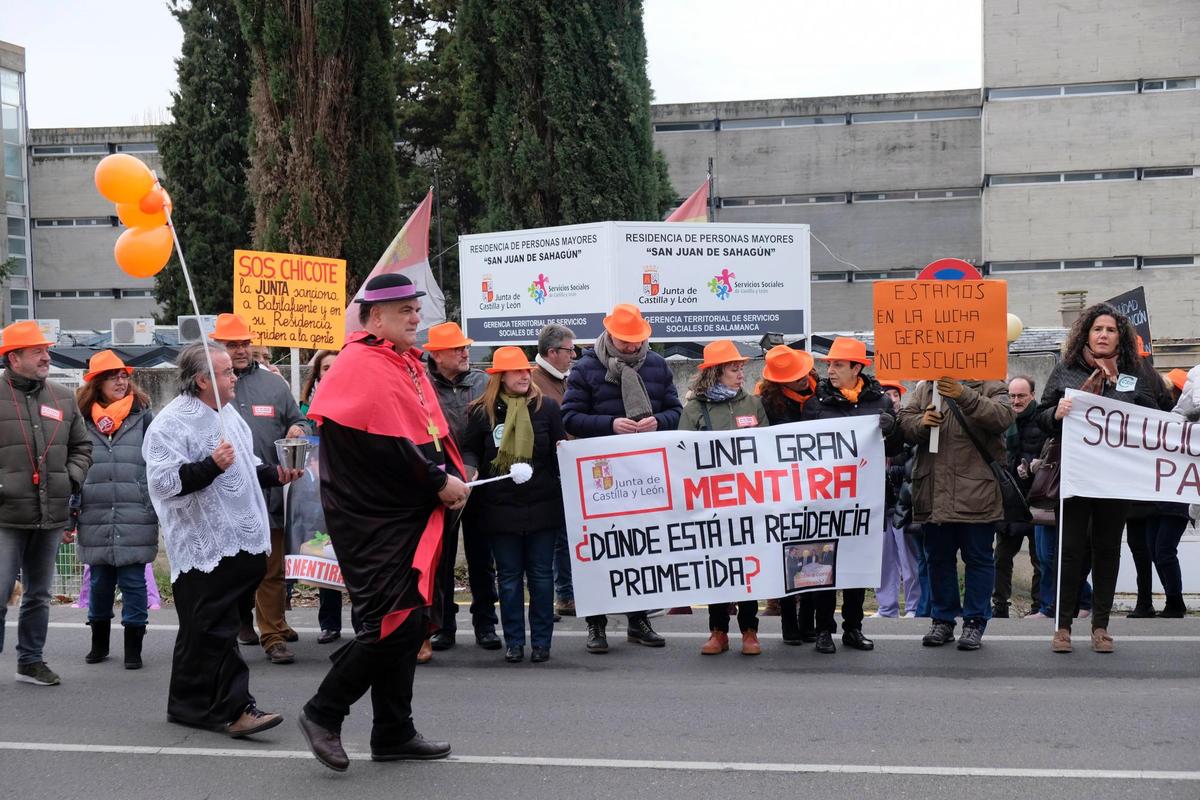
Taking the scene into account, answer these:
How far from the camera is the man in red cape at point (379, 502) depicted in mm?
5484

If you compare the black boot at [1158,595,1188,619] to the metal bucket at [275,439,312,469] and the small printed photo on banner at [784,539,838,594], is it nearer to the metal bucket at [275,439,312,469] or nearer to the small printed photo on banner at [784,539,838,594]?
the small printed photo on banner at [784,539,838,594]

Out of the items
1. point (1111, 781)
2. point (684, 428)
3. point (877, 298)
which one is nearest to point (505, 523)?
point (684, 428)

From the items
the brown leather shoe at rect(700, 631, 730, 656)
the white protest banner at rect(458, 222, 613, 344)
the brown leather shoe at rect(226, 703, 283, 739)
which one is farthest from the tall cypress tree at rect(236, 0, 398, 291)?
the brown leather shoe at rect(226, 703, 283, 739)

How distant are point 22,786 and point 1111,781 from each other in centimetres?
468

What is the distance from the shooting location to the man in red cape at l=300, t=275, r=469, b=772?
5484 mm

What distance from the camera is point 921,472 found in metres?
8.00

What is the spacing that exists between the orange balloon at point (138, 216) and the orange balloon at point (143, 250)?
0.05 m

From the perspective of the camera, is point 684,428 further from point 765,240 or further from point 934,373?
point 765,240

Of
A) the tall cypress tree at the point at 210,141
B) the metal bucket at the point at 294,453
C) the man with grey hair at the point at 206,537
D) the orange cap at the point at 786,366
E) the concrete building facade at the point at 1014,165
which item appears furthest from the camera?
the concrete building facade at the point at 1014,165

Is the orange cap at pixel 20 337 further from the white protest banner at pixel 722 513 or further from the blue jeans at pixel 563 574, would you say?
the blue jeans at pixel 563 574

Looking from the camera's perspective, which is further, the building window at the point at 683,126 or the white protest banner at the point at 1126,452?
the building window at the point at 683,126

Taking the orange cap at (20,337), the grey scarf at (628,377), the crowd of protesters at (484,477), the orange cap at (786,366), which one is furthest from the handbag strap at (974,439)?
the orange cap at (20,337)

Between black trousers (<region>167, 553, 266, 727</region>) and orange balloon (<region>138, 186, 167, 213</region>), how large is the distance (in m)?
1.98

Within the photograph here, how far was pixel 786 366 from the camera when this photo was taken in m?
8.24
